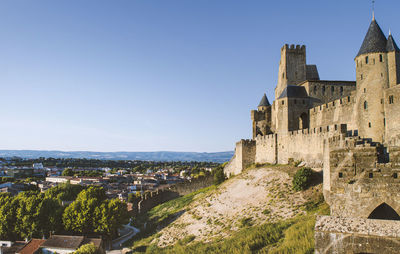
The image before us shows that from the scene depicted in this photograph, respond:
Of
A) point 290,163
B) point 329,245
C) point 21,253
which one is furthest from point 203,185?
point 329,245

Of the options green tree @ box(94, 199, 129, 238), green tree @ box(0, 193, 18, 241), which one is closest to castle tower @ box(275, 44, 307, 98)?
green tree @ box(94, 199, 129, 238)

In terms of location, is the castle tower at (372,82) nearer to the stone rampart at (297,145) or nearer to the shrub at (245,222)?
the stone rampart at (297,145)

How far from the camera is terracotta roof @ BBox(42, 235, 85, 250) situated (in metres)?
33.1

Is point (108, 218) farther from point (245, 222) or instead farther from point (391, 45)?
point (391, 45)

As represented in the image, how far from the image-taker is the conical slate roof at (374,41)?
94.3 feet

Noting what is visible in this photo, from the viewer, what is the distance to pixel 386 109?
2673 cm

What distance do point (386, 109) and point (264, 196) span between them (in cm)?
1309

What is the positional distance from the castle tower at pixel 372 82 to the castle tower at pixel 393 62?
255 millimetres

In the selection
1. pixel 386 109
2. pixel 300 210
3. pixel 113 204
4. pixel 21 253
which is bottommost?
pixel 21 253

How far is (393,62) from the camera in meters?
28.0

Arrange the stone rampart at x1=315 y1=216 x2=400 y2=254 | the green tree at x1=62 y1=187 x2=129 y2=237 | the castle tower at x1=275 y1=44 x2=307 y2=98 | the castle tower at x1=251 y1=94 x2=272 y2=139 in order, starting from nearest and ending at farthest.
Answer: the stone rampart at x1=315 y1=216 x2=400 y2=254, the green tree at x1=62 y1=187 x2=129 y2=237, the castle tower at x1=275 y1=44 x2=307 y2=98, the castle tower at x1=251 y1=94 x2=272 y2=139

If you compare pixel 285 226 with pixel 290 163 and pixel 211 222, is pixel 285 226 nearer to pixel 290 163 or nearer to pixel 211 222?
pixel 211 222

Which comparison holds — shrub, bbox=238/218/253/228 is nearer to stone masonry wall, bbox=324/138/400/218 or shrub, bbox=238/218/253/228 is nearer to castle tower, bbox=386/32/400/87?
stone masonry wall, bbox=324/138/400/218

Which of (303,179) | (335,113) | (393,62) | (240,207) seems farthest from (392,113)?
(240,207)
